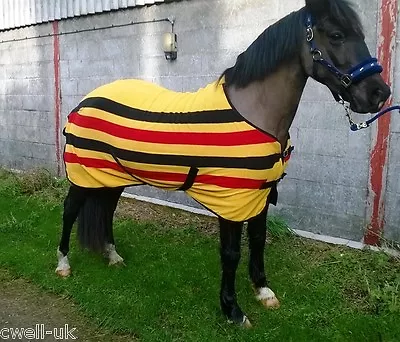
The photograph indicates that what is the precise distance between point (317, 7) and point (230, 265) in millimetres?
1434

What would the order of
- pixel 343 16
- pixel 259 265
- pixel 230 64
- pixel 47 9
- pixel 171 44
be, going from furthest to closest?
pixel 47 9 → pixel 171 44 → pixel 230 64 → pixel 259 265 → pixel 343 16

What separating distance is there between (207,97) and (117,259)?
163 centimetres

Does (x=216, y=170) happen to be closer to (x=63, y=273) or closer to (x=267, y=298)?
(x=267, y=298)

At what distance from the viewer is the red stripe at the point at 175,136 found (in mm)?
2471

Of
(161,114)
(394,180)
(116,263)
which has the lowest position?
(116,263)

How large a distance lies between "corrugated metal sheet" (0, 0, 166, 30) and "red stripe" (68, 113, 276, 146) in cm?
249

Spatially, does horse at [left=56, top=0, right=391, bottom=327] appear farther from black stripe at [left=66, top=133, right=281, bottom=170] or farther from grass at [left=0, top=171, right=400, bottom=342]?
grass at [left=0, top=171, right=400, bottom=342]

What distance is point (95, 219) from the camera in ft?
11.2

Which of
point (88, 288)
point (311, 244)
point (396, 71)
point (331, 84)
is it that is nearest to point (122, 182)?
point (88, 288)

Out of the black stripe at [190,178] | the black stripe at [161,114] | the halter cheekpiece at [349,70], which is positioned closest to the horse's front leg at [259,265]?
the black stripe at [190,178]

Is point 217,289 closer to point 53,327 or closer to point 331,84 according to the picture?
point 53,327

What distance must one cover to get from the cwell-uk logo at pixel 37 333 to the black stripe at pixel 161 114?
4.32 feet

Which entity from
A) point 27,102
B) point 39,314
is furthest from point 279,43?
point 27,102

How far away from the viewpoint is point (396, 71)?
142 inches
